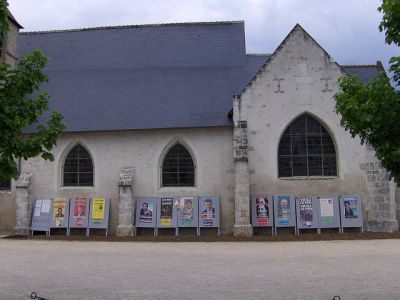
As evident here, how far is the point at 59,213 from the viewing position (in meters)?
19.8

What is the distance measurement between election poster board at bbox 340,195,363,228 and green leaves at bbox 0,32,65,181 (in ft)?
44.6

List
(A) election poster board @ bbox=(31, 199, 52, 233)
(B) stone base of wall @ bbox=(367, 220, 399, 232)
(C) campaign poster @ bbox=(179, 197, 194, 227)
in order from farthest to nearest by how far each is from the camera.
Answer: (A) election poster board @ bbox=(31, 199, 52, 233), (C) campaign poster @ bbox=(179, 197, 194, 227), (B) stone base of wall @ bbox=(367, 220, 399, 232)

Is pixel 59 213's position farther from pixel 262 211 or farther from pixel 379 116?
pixel 379 116

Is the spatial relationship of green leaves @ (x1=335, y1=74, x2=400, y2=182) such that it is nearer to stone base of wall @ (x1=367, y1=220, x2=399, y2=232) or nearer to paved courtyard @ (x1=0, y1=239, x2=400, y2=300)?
paved courtyard @ (x1=0, y1=239, x2=400, y2=300)

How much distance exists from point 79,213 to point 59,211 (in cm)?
92

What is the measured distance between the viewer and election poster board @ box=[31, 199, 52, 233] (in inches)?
778

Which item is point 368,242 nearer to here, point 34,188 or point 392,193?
point 392,193

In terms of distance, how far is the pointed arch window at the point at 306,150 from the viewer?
19.0 meters

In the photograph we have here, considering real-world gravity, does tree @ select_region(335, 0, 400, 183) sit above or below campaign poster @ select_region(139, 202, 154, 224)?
above

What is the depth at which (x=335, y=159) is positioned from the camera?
1903cm

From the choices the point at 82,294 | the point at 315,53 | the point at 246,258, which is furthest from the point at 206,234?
the point at 82,294

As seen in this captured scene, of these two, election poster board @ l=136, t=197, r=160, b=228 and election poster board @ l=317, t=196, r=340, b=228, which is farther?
election poster board @ l=136, t=197, r=160, b=228

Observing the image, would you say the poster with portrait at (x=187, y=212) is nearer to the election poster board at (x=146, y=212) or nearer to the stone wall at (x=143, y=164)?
the stone wall at (x=143, y=164)

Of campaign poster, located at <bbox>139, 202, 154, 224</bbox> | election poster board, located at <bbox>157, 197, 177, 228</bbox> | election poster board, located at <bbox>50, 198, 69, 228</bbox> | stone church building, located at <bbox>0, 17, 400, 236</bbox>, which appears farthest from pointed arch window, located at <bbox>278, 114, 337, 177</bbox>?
election poster board, located at <bbox>50, 198, 69, 228</bbox>
